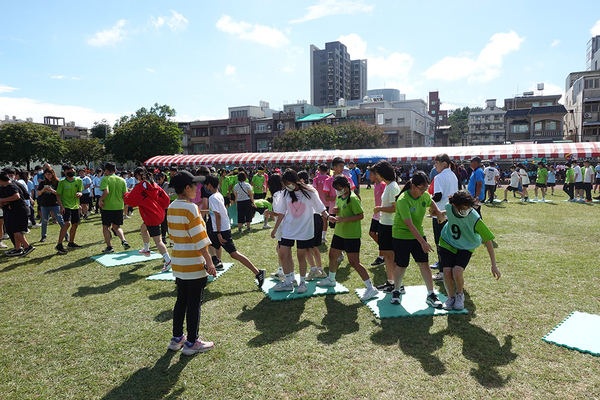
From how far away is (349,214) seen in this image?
485 centimetres

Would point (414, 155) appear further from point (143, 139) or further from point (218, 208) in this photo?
point (143, 139)

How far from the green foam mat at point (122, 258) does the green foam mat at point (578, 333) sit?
6877mm

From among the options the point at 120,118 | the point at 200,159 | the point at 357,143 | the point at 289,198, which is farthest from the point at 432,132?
the point at 289,198

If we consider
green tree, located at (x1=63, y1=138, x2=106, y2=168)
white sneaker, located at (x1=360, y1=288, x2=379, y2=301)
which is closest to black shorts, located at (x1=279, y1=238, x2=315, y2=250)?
white sneaker, located at (x1=360, y1=288, x2=379, y2=301)

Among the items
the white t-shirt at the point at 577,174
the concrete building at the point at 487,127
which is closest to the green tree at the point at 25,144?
the white t-shirt at the point at 577,174

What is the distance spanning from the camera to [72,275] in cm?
655

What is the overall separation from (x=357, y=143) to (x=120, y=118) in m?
33.9

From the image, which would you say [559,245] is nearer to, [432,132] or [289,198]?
[289,198]

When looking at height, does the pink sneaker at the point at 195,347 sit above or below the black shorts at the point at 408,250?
below

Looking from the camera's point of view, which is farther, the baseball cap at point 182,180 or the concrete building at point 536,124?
the concrete building at point 536,124

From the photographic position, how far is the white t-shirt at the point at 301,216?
5023 millimetres

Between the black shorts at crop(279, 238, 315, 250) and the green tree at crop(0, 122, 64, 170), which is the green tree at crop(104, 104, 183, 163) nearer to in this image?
the green tree at crop(0, 122, 64, 170)

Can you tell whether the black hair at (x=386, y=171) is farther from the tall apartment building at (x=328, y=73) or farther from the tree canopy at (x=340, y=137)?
the tall apartment building at (x=328, y=73)

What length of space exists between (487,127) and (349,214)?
236 ft
